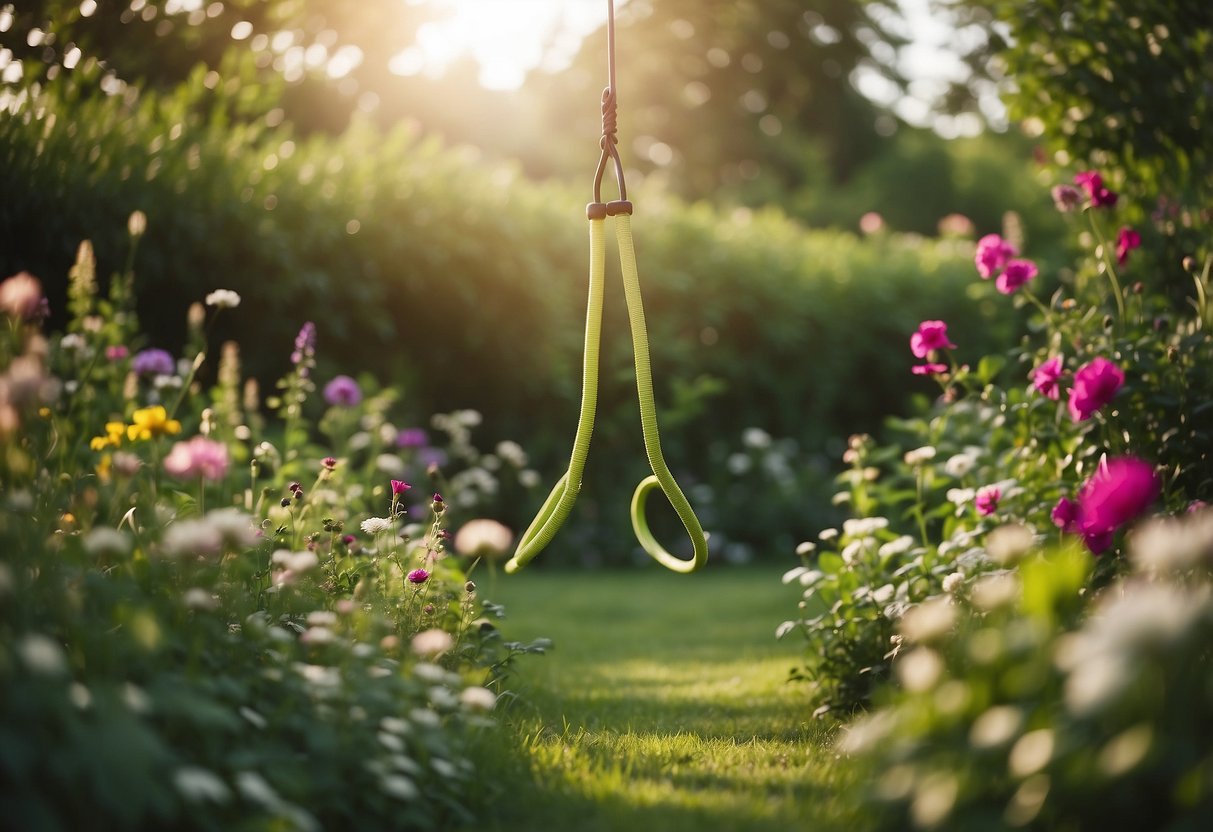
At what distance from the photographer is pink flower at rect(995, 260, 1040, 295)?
313 centimetres

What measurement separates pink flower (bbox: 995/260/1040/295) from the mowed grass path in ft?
4.62

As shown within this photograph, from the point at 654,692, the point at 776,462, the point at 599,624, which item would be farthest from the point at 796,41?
the point at 654,692

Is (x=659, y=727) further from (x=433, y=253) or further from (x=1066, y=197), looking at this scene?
(x=433, y=253)

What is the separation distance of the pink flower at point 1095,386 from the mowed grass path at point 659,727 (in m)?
1.00

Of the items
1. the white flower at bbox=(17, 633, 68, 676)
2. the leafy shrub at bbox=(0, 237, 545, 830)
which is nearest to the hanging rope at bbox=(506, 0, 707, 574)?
the leafy shrub at bbox=(0, 237, 545, 830)

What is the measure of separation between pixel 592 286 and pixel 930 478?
141 cm

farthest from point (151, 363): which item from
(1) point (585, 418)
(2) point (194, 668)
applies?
(2) point (194, 668)

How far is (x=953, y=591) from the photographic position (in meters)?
2.40

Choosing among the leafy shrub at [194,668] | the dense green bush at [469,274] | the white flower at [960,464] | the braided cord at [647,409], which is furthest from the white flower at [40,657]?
the dense green bush at [469,274]

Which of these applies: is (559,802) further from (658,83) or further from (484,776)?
(658,83)

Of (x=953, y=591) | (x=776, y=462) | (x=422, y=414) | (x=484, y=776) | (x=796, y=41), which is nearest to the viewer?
(x=484, y=776)

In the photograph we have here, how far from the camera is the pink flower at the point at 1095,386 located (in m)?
2.41

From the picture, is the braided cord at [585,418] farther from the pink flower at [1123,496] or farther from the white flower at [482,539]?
the pink flower at [1123,496]

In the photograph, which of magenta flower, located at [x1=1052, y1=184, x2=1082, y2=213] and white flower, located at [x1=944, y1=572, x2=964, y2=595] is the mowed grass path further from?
magenta flower, located at [x1=1052, y1=184, x2=1082, y2=213]
